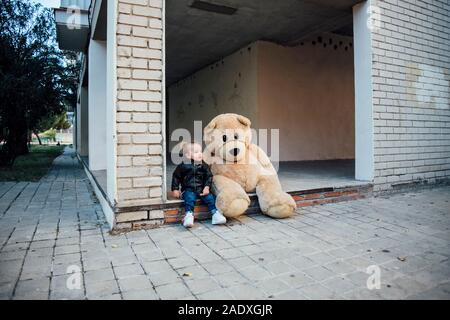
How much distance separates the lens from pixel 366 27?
4.89m

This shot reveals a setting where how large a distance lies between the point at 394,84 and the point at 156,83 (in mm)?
4063

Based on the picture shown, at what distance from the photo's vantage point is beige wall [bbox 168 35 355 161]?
8594 millimetres

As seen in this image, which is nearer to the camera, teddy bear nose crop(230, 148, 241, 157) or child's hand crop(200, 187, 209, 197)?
child's hand crop(200, 187, 209, 197)

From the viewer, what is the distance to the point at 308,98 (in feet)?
30.1

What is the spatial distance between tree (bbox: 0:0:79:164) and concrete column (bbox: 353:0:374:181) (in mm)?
8004

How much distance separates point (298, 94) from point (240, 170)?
19.7 feet

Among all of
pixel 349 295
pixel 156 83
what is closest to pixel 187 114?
pixel 156 83

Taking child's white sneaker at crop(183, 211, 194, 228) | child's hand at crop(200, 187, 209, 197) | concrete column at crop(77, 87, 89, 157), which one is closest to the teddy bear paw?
child's hand at crop(200, 187, 209, 197)

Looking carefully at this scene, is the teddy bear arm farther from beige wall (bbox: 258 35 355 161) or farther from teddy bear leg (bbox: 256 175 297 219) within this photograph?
beige wall (bbox: 258 35 355 161)

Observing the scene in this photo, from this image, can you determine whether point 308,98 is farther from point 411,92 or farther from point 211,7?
point 211,7

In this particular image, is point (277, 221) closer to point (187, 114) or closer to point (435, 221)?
point (435, 221)

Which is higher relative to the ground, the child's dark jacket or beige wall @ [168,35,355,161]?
beige wall @ [168,35,355,161]

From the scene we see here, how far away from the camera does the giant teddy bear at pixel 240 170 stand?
356cm

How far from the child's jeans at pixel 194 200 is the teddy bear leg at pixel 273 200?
609 mm
